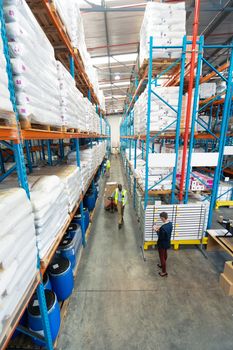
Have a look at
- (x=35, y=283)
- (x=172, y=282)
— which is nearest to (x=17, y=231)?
(x=35, y=283)

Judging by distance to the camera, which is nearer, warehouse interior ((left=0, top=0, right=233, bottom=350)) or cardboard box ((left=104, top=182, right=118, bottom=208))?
warehouse interior ((left=0, top=0, right=233, bottom=350))

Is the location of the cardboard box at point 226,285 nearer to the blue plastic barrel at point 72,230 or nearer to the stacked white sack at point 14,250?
the blue plastic barrel at point 72,230

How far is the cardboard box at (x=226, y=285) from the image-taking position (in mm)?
3377

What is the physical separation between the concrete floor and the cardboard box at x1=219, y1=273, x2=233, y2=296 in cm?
13

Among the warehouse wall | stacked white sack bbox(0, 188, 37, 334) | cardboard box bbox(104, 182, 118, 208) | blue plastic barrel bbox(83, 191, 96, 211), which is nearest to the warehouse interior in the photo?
stacked white sack bbox(0, 188, 37, 334)

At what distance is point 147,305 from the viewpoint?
3.21m

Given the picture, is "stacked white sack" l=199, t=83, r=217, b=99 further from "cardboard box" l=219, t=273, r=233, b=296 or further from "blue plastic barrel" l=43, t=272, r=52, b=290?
"blue plastic barrel" l=43, t=272, r=52, b=290

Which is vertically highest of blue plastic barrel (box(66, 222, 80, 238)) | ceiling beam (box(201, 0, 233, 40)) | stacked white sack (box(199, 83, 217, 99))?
ceiling beam (box(201, 0, 233, 40))

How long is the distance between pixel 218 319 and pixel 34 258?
343cm

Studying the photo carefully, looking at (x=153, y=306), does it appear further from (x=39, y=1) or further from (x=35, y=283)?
(x=39, y=1)

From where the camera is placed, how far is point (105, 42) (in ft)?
25.2

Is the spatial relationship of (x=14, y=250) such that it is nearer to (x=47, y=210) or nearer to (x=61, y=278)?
(x=47, y=210)

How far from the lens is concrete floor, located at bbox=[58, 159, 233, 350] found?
2.67 metres

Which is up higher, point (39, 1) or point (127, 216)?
point (39, 1)
